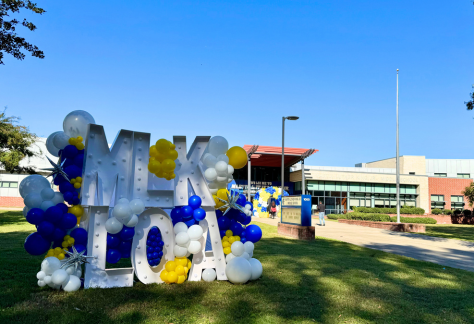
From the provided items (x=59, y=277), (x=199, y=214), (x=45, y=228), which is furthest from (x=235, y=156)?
(x=59, y=277)

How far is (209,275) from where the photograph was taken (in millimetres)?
6137

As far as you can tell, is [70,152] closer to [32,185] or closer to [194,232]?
[32,185]

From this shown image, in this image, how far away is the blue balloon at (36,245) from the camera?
212 inches

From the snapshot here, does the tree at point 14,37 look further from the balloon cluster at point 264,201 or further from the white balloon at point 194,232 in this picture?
the balloon cluster at point 264,201

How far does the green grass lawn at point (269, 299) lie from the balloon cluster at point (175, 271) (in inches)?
6.4

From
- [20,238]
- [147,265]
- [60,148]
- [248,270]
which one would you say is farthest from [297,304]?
[20,238]

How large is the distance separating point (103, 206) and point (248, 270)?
2.66m

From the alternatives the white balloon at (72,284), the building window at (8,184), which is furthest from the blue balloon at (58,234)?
the building window at (8,184)

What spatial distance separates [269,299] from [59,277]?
3117 mm

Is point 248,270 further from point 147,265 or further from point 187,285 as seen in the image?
point 147,265

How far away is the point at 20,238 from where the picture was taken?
11.5 m

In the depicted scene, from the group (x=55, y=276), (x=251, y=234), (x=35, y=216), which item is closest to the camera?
(x=55, y=276)

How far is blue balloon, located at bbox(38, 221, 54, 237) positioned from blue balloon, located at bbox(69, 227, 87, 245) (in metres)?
0.34

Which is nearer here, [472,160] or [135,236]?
[135,236]
